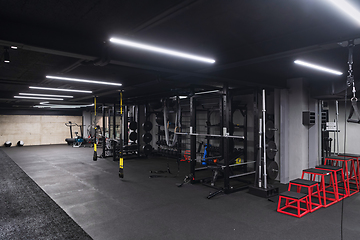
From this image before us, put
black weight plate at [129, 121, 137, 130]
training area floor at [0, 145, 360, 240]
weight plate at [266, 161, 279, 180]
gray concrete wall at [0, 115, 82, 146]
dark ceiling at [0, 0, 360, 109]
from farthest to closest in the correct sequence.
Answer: gray concrete wall at [0, 115, 82, 146], black weight plate at [129, 121, 137, 130], weight plate at [266, 161, 279, 180], training area floor at [0, 145, 360, 240], dark ceiling at [0, 0, 360, 109]

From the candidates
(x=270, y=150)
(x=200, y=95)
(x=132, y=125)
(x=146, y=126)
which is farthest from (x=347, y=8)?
(x=132, y=125)

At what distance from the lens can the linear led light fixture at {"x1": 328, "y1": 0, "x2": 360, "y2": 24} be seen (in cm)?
188

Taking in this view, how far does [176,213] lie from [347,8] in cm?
343

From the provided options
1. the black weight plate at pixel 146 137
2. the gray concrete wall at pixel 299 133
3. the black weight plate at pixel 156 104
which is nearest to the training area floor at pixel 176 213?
the gray concrete wall at pixel 299 133

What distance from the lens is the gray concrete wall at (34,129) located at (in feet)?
45.3

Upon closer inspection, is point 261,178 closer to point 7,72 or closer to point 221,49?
point 221,49

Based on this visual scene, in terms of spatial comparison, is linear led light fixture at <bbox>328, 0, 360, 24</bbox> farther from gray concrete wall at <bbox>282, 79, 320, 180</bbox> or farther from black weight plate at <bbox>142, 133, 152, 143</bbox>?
black weight plate at <bbox>142, 133, 152, 143</bbox>

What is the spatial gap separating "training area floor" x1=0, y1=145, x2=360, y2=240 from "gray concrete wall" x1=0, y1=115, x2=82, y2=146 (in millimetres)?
10390

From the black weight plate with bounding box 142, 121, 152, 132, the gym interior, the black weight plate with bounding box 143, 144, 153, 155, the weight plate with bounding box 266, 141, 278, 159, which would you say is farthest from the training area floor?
the black weight plate with bounding box 142, 121, 152, 132

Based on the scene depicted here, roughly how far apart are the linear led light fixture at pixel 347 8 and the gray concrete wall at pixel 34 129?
16588 mm

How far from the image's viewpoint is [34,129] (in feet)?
47.9

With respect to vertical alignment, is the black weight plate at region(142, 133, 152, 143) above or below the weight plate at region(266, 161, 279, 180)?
above

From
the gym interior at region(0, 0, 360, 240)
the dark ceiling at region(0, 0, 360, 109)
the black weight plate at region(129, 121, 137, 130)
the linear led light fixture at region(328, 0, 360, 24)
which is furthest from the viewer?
the black weight plate at region(129, 121, 137, 130)

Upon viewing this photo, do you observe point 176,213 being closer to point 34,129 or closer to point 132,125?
point 132,125
